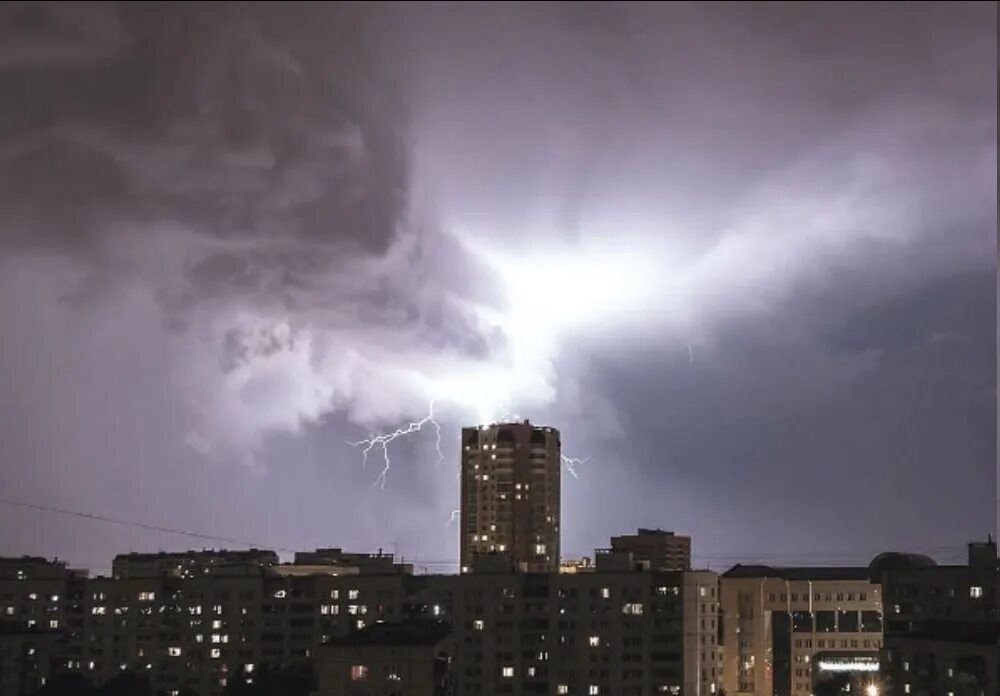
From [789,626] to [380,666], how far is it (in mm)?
10608

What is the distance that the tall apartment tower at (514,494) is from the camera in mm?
41500

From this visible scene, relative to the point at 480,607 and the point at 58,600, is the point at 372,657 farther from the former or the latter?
the point at 58,600

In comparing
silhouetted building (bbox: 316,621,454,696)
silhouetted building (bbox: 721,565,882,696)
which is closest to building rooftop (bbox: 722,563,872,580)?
silhouetted building (bbox: 721,565,882,696)

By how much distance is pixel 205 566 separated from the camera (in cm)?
3259

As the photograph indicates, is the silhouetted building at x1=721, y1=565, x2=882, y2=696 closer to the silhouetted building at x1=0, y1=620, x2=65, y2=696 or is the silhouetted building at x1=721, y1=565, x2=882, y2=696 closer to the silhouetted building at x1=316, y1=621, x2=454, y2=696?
the silhouetted building at x1=316, y1=621, x2=454, y2=696

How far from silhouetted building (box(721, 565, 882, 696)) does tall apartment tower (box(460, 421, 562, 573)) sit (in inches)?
A: 552

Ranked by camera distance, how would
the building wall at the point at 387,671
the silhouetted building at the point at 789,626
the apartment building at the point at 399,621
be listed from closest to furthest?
the building wall at the point at 387,671 → the apartment building at the point at 399,621 → the silhouetted building at the point at 789,626

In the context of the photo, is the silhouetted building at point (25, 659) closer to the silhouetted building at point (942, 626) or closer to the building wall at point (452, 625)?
the building wall at point (452, 625)

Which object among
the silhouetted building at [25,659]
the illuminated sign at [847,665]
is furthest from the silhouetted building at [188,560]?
the illuminated sign at [847,665]

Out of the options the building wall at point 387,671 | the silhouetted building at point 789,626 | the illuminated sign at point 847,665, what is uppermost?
the silhouetted building at point 789,626

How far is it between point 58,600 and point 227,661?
5323 millimetres

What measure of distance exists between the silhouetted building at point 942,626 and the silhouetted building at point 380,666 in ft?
22.8

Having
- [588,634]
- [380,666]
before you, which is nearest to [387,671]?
[380,666]

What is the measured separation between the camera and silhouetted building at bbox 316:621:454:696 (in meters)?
19.9
